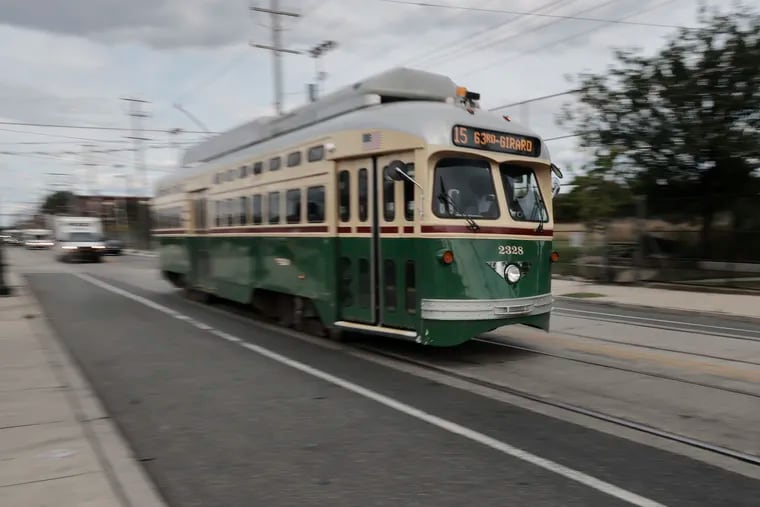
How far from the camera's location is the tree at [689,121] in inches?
746

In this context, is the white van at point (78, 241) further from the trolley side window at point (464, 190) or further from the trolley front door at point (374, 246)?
the trolley side window at point (464, 190)

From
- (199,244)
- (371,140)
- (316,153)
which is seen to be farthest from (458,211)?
(199,244)

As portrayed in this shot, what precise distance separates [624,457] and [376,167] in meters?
5.06

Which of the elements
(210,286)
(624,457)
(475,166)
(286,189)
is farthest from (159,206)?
(624,457)

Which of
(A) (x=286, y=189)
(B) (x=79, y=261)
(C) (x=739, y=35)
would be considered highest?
(C) (x=739, y=35)

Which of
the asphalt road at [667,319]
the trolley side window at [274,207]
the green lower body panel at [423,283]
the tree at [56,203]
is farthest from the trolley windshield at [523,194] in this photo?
the tree at [56,203]

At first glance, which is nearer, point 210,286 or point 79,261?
point 210,286

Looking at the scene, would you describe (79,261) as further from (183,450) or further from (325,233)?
(183,450)

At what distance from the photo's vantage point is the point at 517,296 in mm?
8453

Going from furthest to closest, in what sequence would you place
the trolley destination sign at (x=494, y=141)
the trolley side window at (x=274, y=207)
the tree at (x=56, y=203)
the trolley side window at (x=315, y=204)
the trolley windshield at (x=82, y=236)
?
the tree at (x=56, y=203), the trolley windshield at (x=82, y=236), the trolley side window at (x=274, y=207), the trolley side window at (x=315, y=204), the trolley destination sign at (x=494, y=141)

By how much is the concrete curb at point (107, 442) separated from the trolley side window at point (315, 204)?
3851 mm

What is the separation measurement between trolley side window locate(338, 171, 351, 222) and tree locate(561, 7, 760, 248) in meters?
13.9

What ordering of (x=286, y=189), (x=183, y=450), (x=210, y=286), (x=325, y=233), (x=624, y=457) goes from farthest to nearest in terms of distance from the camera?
(x=210, y=286)
(x=286, y=189)
(x=325, y=233)
(x=183, y=450)
(x=624, y=457)

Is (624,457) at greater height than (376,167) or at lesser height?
lesser
